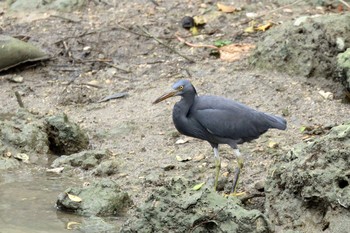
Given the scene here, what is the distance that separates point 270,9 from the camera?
1221 centimetres

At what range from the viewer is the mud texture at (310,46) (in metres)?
10.1

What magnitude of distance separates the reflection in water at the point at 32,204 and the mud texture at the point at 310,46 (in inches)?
124

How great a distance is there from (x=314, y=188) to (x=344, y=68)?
3.13 m

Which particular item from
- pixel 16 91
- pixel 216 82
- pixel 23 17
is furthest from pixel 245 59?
pixel 23 17

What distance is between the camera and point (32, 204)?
7723mm

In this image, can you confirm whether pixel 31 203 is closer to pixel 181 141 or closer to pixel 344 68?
pixel 181 141

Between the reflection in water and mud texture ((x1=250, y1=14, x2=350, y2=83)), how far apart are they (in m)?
3.15

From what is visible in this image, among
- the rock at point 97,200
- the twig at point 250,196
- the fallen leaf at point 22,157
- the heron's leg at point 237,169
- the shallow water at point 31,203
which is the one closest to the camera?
the shallow water at point 31,203

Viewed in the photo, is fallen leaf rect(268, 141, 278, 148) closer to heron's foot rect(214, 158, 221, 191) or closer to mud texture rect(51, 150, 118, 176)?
heron's foot rect(214, 158, 221, 191)

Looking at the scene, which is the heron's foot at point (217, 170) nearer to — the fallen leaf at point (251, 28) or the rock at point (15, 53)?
the fallen leaf at point (251, 28)

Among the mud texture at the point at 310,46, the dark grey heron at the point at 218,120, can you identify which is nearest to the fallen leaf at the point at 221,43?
the mud texture at the point at 310,46

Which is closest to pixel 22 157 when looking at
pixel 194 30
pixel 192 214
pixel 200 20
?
Result: pixel 192 214

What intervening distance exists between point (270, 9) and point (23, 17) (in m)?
3.52

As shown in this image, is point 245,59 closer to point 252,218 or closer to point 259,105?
point 259,105
